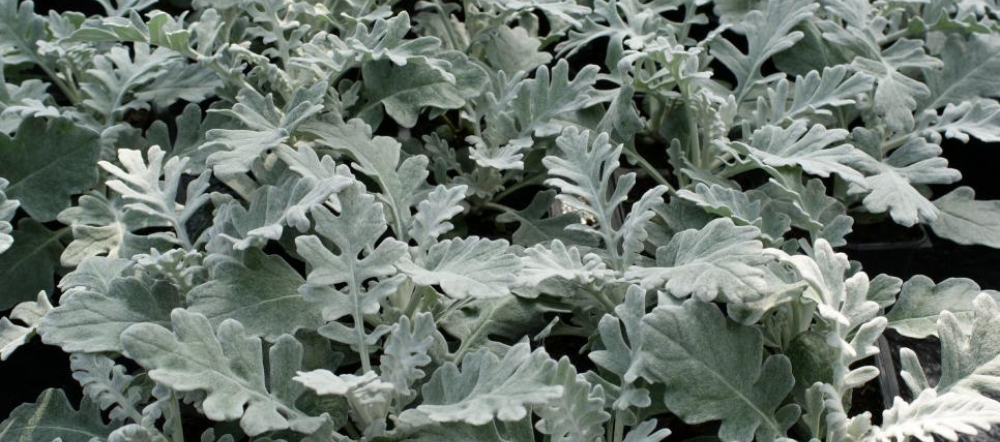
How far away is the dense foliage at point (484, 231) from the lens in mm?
864

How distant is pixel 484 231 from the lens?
1306 millimetres

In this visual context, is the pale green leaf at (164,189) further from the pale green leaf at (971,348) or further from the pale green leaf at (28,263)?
the pale green leaf at (971,348)

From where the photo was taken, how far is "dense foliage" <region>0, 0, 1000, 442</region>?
0.86m

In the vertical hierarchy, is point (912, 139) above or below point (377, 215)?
below

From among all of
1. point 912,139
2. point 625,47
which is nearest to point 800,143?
point 912,139

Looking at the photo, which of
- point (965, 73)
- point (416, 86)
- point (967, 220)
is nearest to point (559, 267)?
point (416, 86)

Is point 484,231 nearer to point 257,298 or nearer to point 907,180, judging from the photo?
point 257,298

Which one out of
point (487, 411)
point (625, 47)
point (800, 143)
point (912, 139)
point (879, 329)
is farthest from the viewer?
point (625, 47)

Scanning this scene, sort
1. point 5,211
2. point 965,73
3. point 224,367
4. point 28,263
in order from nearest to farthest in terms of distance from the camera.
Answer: point 224,367 → point 5,211 → point 28,263 → point 965,73

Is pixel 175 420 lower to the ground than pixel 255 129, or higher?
lower

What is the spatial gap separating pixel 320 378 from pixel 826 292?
1.59 ft

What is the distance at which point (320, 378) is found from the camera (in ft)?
2.60

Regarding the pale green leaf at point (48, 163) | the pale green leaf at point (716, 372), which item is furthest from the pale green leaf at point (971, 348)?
the pale green leaf at point (48, 163)

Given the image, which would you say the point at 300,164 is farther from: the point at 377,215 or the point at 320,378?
the point at 320,378
